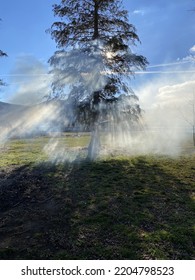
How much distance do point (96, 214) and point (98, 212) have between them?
15 cm

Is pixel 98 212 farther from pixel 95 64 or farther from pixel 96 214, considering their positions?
pixel 95 64

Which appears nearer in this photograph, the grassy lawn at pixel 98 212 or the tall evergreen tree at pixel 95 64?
the grassy lawn at pixel 98 212

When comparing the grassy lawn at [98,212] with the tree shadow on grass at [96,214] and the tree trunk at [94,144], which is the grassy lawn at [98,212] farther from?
the tree trunk at [94,144]

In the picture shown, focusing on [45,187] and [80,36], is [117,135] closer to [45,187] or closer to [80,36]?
[80,36]

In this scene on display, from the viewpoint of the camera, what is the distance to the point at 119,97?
1753 cm

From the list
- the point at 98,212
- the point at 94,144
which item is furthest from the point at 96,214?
the point at 94,144

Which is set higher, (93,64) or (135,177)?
(93,64)

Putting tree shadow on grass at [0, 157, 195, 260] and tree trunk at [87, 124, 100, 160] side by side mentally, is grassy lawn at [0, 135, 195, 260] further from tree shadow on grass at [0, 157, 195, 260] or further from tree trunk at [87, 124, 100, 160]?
tree trunk at [87, 124, 100, 160]

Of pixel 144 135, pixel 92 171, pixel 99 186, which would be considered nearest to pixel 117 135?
pixel 144 135

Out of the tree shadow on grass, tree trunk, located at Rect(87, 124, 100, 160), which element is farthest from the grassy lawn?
tree trunk, located at Rect(87, 124, 100, 160)

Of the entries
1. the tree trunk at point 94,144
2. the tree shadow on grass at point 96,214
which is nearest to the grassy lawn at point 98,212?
the tree shadow on grass at point 96,214

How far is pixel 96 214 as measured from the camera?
722 cm

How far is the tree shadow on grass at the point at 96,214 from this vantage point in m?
5.43
